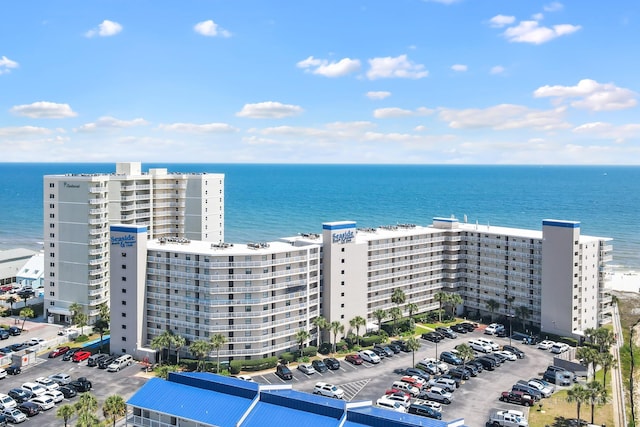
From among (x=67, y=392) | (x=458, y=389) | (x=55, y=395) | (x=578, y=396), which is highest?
(x=578, y=396)

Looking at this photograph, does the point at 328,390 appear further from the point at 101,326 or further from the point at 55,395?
the point at 101,326

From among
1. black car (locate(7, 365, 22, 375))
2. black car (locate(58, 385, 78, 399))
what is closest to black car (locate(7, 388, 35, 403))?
black car (locate(58, 385, 78, 399))

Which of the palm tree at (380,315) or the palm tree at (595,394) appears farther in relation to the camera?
the palm tree at (380,315)

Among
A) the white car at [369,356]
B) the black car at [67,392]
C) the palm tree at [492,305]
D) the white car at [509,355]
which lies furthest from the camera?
the palm tree at [492,305]

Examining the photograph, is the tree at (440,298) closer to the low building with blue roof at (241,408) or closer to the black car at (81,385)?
the low building with blue roof at (241,408)

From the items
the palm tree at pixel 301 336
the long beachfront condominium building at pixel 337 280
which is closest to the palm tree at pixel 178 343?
the long beachfront condominium building at pixel 337 280

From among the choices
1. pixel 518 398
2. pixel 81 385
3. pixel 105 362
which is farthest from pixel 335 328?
pixel 81 385
